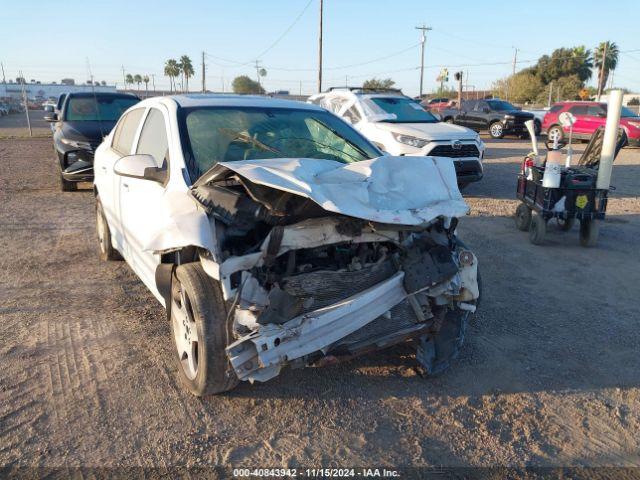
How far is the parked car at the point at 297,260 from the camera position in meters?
2.98

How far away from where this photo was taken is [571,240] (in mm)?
7305

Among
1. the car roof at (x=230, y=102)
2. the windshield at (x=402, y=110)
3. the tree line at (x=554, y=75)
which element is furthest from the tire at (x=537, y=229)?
the tree line at (x=554, y=75)

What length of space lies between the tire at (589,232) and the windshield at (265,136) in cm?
367

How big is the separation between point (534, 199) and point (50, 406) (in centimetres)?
610

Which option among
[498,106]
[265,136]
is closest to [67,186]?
[265,136]

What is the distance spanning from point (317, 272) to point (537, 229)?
472cm

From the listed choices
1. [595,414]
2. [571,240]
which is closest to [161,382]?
[595,414]

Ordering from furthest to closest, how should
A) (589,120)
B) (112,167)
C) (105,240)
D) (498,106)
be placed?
(498,106) → (589,120) → (105,240) → (112,167)

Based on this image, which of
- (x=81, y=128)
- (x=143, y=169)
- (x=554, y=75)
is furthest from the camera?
(x=554, y=75)

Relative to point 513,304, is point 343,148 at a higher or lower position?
higher

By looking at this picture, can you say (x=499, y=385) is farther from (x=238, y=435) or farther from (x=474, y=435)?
(x=238, y=435)

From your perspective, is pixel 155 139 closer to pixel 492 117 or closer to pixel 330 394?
pixel 330 394

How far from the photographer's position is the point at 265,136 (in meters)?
4.28

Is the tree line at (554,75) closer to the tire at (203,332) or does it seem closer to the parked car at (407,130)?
the parked car at (407,130)
